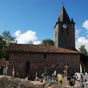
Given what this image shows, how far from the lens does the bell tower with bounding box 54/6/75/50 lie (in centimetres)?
4181

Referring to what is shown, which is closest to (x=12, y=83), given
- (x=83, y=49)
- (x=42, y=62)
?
(x=42, y=62)

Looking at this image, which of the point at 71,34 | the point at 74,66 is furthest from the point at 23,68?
the point at 71,34

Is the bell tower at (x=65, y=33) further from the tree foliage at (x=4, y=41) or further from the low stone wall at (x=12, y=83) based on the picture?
the low stone wall at (x=12, y=83)

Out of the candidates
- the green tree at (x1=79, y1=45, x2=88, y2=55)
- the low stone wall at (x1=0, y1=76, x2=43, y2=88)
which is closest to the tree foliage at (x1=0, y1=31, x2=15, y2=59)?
the green tree at (x1=79, y1=45, x2=88, y2=55)

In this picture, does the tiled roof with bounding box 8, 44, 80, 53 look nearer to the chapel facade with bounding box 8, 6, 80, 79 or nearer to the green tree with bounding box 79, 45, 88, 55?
the chapel facade with bounding box 8, 6, 80, 79

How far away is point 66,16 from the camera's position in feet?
143

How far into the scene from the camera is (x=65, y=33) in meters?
42.2

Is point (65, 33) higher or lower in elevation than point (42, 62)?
higher

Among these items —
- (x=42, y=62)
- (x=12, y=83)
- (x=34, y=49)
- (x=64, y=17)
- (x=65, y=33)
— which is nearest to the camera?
(x=12, y=83)

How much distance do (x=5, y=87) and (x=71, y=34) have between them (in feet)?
115

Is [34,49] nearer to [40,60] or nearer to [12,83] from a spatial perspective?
[40,60]

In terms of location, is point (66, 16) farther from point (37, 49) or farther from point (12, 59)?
point (12, 59)

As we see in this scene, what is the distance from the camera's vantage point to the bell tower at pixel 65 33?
41.8 m

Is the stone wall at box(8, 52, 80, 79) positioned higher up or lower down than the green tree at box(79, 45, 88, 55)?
lower down
